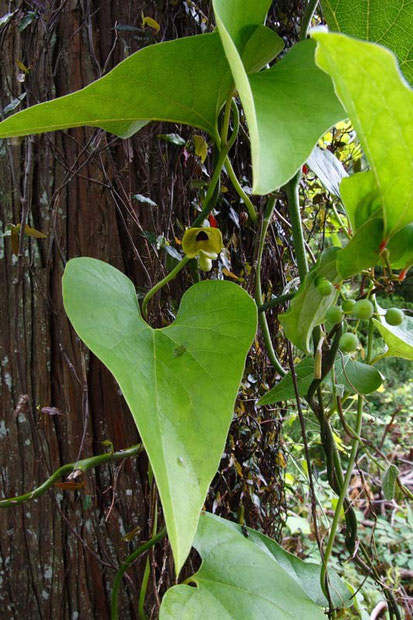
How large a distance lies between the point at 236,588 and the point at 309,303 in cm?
30

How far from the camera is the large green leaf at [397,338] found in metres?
0.46

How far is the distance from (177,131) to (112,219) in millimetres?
149

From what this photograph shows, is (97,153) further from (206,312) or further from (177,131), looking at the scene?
(206,312)

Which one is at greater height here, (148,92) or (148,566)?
(148,92)

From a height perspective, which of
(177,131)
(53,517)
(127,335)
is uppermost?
(177,131)

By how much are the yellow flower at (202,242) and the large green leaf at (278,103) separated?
0.16 m

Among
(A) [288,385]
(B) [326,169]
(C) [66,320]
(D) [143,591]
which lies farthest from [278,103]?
(D) [143,591]

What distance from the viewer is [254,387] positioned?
770 mm

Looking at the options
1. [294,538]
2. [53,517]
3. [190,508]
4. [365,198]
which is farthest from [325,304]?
[294,538]

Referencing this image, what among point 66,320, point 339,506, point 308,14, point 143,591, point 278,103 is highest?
point 308,14

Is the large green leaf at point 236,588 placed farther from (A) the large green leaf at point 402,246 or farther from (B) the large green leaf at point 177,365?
(A) the large green leaf at point 402,246

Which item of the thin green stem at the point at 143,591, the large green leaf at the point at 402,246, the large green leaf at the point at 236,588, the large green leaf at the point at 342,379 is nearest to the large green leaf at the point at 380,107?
the large green leaf at the point at 402,246

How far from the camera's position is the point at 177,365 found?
0.38 m

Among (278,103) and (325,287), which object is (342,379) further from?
(278,103)
